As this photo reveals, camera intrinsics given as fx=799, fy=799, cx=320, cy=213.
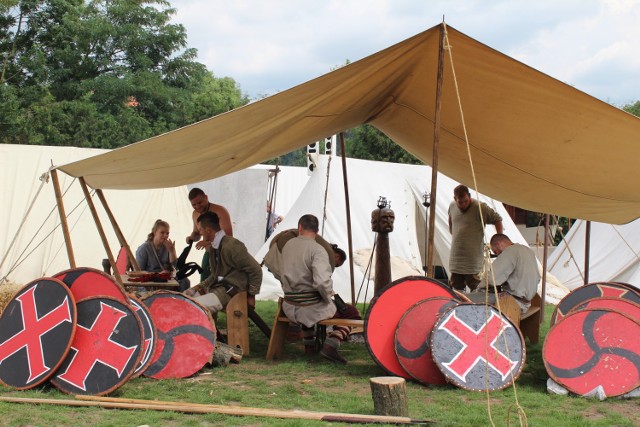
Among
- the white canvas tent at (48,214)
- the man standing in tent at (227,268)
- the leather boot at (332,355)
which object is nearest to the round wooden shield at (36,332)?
the man standing in tent at (227,268)

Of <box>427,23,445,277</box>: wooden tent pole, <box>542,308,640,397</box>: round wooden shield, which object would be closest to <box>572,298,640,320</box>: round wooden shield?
<box>542,308,640,397</box>: round wooden shield

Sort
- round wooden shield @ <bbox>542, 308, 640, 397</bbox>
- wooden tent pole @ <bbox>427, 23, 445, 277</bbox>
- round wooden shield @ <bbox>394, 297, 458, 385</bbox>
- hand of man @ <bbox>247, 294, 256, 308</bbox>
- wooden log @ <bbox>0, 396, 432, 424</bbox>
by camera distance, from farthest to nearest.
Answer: hand of man @ <bbox>247, 294, 256, 308</bbox>, round wooden shield @ <bbox>394, 297, 458, 385</bbox>, wooden tent pole @ <bbox>427, 23, 445, 277</bbox>, round wooden shield @ <bbox>542, 308, 640, 397</bbox>, wooden log @ <bbox>0, 396, 432, 424</bbox>

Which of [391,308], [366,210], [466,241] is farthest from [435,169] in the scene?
[366,210]

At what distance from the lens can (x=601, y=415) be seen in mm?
4199

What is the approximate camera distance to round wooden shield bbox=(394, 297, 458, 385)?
486 centimetres

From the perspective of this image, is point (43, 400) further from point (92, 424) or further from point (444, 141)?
point (444, 141)

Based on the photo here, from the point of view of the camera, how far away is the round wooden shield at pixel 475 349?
464 cm

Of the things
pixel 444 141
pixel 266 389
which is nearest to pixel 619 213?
pixel 444 141

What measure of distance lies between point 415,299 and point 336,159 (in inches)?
214

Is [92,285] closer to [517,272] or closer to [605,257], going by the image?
[517,272]

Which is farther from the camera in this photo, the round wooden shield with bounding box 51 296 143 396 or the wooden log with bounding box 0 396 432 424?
the round wooden shield with bounding box 51 296 143 396

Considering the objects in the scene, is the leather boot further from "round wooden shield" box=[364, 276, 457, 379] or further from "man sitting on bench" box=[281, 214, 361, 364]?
"round wooden shield" box=[364, 276, 457, 379]

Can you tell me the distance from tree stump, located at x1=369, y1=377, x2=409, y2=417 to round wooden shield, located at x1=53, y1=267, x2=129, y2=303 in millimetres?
1726

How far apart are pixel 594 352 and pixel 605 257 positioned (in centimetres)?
720
